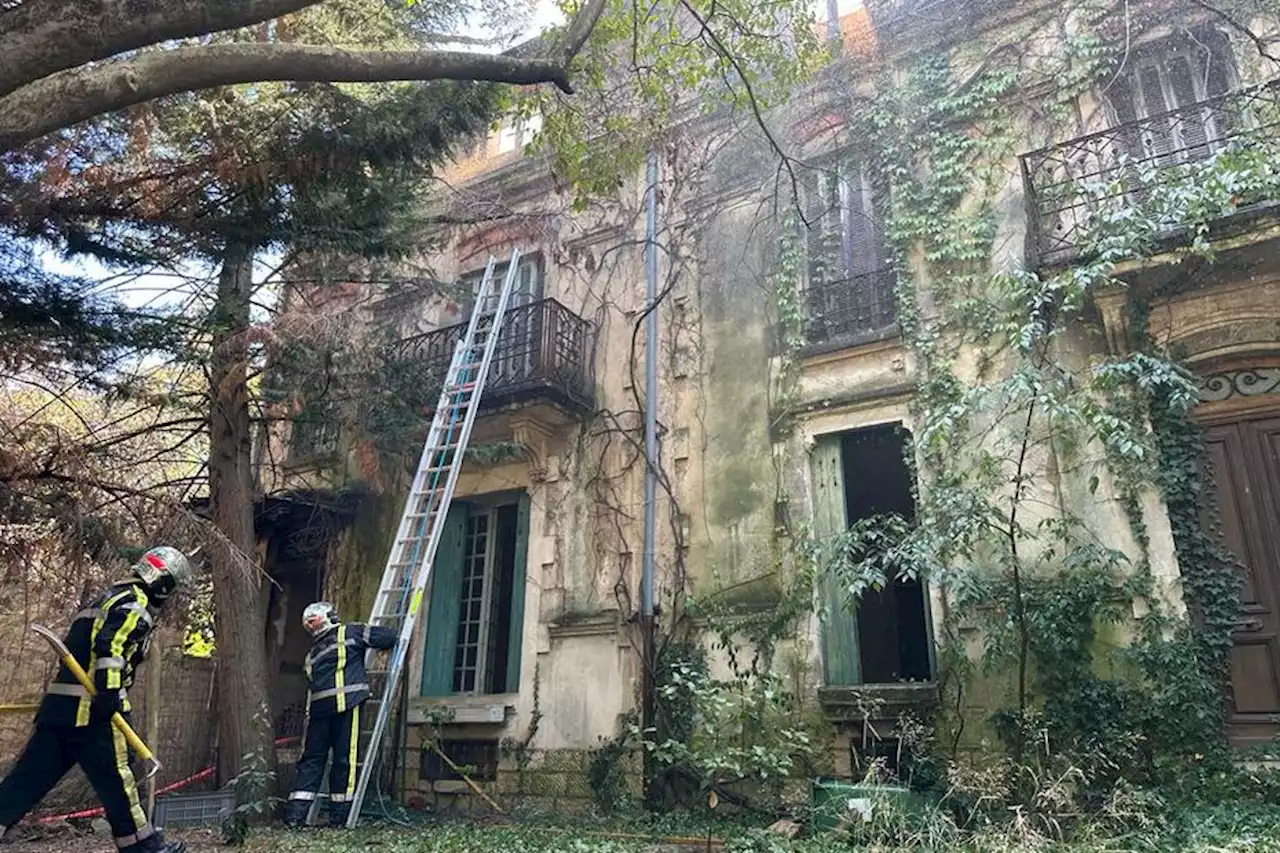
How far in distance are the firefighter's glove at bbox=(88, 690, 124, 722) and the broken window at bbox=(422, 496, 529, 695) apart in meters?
5.44

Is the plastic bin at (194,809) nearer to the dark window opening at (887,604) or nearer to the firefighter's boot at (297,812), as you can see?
the firefighter's boot at (297,812)

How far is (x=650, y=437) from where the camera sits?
963 centimetres

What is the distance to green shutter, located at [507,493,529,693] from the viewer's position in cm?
993

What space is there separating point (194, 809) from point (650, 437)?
5.34 metres

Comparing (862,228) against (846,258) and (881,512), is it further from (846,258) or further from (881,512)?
(881,512)

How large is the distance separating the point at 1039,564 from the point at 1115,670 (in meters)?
0.97

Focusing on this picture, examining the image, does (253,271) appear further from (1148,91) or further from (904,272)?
(1148,91)

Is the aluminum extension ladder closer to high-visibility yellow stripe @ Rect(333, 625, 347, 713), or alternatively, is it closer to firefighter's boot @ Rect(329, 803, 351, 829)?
firefighter's boot @ Rect(329, 803, 351, 829)

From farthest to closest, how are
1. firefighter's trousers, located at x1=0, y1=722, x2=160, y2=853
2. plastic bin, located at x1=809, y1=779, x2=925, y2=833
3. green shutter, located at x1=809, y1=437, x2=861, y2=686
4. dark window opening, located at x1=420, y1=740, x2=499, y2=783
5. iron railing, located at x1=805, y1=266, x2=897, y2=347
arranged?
1. dark window opening, located at x1=420, y1=740, x2=499, y2=783
2. iron railing, located at x1=805, y1=266, x2=897, y2=347
3. green shutter, located at x1=809, y1=437, x2=861, y2=686
4. plastic bin, located at x1=809, y1=779, x2=925, y2=833
5. firefighter's trousers, located at x1=0, y1=722, x2=160, y2=853

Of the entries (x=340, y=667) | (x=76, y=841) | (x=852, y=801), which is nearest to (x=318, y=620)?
(x=340, y=667)

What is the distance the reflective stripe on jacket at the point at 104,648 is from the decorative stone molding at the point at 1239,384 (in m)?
8.14

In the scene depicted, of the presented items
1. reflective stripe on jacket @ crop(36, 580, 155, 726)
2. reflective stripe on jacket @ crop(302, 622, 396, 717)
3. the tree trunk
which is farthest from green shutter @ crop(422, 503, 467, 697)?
reflective stripe on jacket @ crop(36, 580, 155, 726)

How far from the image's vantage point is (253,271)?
9266 mm

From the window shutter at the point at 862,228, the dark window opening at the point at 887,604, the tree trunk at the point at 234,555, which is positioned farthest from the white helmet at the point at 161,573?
the dark window opening at the point at 887,604
